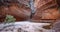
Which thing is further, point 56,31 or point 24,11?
point 24,11

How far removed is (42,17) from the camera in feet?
20.0

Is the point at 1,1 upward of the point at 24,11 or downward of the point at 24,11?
upward

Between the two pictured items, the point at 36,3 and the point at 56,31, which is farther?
the point at 36,3

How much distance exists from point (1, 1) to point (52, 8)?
255cm

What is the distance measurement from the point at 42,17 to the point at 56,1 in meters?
1.07

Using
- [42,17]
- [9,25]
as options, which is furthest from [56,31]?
[42,17]

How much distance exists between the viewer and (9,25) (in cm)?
496

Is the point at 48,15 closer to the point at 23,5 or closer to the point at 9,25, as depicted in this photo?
the point at 23,5

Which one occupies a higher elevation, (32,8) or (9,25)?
(32,8)

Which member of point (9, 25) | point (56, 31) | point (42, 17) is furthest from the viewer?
point (42, 17)

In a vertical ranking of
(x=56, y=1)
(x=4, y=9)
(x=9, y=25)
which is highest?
(x=56, y=1)

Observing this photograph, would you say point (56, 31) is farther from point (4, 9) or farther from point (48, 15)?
point (4, 9)

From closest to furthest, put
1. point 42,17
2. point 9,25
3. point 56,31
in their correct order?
1. point 56,31
2. point 9,25
3. point 42,17

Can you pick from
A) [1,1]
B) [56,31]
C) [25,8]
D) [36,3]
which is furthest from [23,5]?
[56,31]
